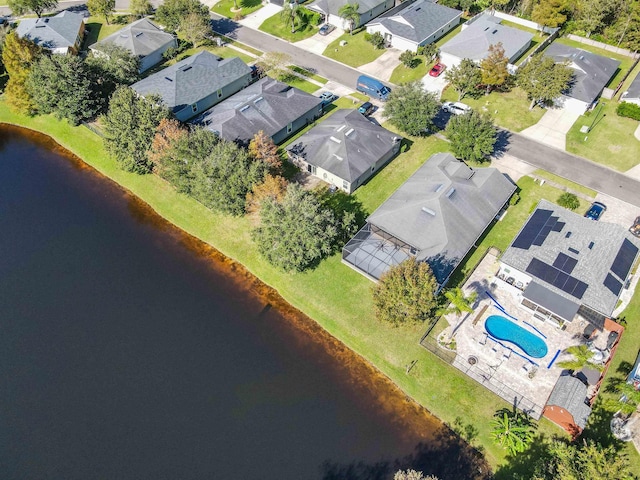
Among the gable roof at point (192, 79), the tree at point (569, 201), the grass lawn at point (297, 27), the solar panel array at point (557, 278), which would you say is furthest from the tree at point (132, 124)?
the tree at point (569, 201)

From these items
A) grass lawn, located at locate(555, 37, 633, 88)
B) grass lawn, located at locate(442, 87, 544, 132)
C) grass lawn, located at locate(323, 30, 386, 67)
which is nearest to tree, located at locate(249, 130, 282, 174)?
grass lawn, located at locate(442, 87, 544, 132)

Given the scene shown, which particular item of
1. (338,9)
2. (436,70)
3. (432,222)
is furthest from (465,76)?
(338,9)

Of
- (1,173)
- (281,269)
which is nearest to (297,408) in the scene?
(281,269)

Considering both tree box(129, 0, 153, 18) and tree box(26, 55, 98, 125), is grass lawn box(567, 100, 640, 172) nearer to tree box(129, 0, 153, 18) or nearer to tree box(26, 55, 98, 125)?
tree box(26, 55, 98, 125)

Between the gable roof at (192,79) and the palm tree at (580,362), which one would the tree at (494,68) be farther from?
the palm tree at (580,362)

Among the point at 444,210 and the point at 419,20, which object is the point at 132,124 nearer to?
the point at 444,210

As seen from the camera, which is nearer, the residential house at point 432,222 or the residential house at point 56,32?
the residential house at point 432,222
